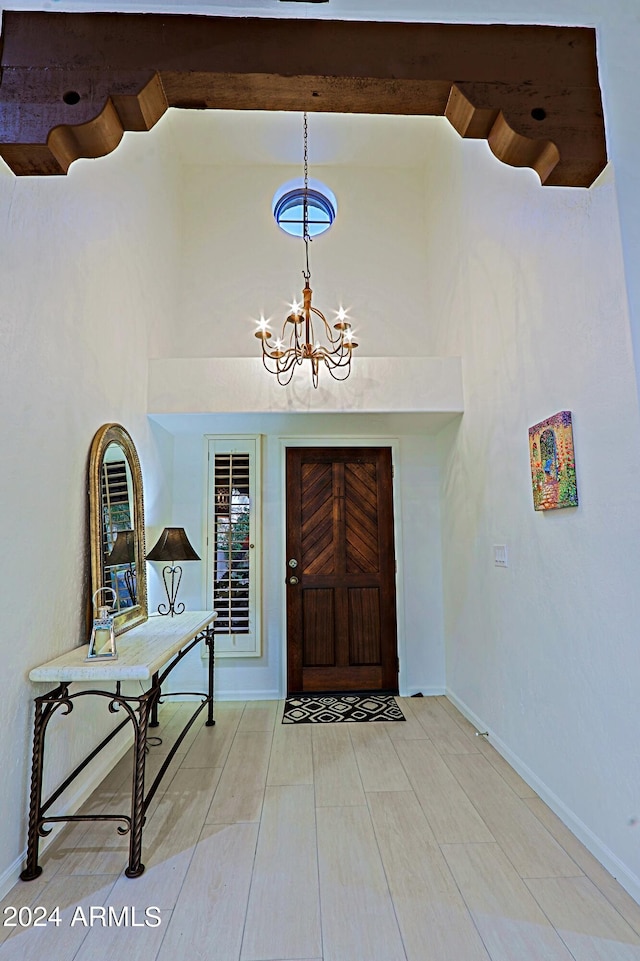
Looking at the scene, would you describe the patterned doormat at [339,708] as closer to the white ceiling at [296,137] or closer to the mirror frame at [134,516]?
the mirror frame at [134,516]

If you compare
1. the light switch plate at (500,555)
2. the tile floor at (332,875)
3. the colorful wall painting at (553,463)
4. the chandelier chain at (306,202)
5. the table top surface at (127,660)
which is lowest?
the tile floor at (332,875)

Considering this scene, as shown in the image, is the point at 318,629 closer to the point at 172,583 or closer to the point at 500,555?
the point at 172,583

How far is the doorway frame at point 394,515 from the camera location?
4.20 metres

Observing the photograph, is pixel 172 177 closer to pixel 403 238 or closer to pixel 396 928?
pixel 403 238

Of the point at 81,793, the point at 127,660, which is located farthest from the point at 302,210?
the point at 81,793

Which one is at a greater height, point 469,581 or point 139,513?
point 139,513

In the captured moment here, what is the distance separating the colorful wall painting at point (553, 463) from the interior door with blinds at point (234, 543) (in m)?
2.43

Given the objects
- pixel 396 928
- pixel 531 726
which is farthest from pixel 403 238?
pixel 396 928

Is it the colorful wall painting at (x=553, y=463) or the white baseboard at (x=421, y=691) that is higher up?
the colorful wall painting at (x=553, y=463)

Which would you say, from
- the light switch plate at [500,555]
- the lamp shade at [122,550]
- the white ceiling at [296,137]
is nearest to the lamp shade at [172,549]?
the lamp shade at [122,550]

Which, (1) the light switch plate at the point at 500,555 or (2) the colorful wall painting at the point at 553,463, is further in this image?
(1) the light switch plate at the point at 500,555

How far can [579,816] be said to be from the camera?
213 cm

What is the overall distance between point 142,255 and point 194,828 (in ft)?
11.3

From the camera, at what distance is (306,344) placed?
316cm
